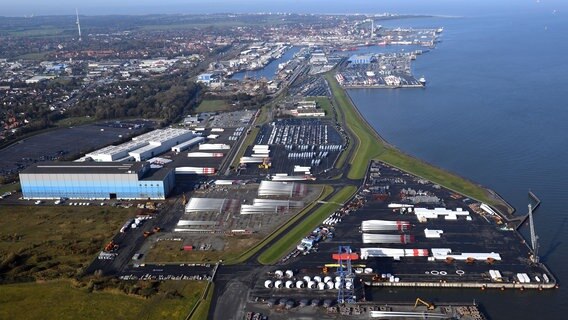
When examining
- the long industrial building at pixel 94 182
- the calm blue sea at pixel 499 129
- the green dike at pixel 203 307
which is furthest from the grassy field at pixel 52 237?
the calm blue sea at pixel 499 129

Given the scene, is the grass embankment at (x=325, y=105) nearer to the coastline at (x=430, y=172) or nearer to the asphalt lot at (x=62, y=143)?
the coastline at (x=430, y=172)

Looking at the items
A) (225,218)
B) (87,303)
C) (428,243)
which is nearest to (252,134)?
(225,218)

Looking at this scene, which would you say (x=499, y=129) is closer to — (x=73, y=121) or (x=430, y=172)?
(x=430, y=172)

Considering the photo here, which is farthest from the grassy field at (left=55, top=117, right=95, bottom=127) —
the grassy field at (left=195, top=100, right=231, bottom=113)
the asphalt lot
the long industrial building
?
the long industrial building

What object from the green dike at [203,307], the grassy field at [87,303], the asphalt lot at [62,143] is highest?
the asphalt lot at [62,143]

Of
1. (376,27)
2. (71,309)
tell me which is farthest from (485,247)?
(376,27)

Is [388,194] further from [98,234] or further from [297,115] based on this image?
[297,115]
